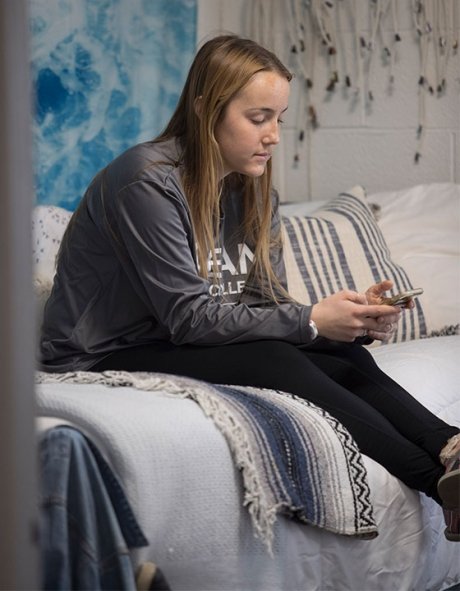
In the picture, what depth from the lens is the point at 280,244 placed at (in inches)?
98.3

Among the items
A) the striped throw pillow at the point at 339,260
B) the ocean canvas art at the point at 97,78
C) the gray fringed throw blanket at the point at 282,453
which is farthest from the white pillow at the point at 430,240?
the gray fringed throw blanket at the point at 282,453

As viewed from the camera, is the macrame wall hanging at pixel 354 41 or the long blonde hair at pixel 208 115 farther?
the macrame wall hanging at pixel 354 41

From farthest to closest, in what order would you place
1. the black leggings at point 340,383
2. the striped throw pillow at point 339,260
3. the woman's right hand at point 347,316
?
the striped throw pillow at point 339,260 < the woman's right hand at point 347,316 < the black leggings at point 340,383

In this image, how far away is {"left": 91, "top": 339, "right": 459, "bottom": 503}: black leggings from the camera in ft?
6.66

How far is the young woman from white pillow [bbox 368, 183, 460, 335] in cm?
73

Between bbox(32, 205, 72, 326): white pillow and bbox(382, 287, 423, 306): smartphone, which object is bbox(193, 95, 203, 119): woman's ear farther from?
bbox(32, 205, 72, 326): white pillow

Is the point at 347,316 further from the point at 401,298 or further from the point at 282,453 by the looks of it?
the point at 282,453

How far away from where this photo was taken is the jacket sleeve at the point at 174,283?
211 cm

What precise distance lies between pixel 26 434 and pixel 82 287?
1019mm

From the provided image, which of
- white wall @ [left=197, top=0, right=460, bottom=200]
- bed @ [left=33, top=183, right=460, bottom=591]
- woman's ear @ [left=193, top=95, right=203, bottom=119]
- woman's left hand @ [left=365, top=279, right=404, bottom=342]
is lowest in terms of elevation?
bed @ [left=33, top=183, right=460, bottom=591]

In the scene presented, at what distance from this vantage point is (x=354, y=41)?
352cm

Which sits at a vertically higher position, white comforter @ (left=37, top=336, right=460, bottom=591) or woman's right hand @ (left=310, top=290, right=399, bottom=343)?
woman's right hand @ (left=310, top=290, right=399, bottom=343)

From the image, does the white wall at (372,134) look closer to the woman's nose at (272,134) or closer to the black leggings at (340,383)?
the woman's nose at (272,134)

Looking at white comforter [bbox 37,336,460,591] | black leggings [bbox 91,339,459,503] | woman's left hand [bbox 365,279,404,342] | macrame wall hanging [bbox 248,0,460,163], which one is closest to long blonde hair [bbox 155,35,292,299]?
black leggings [bbox 91,339,459,503]
